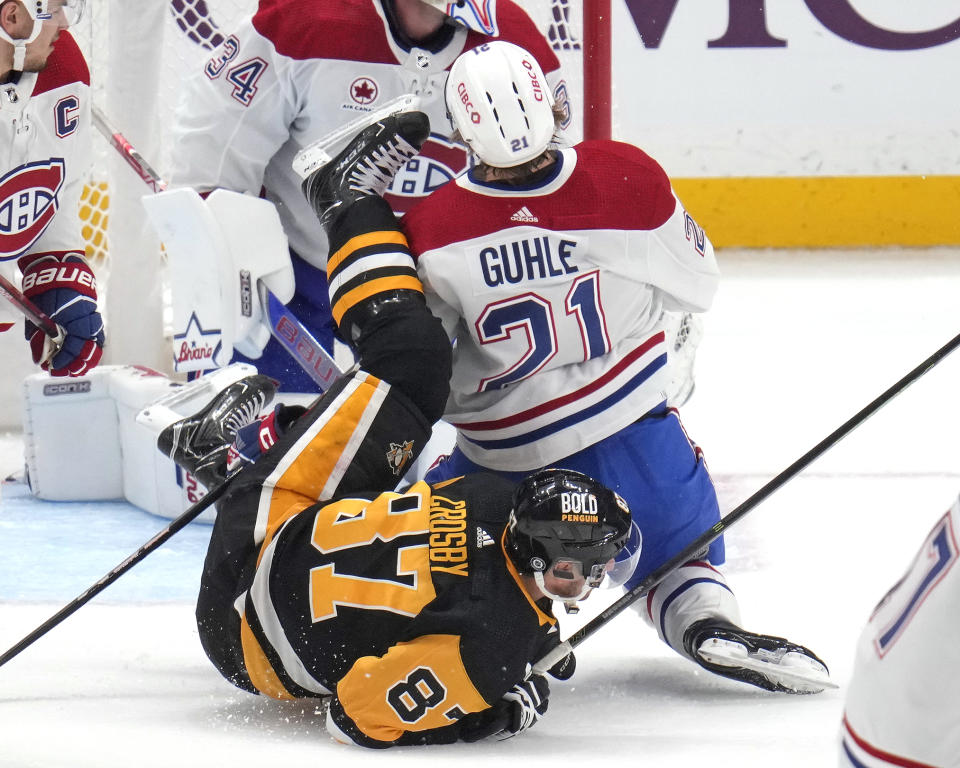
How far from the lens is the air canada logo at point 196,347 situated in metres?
3.02

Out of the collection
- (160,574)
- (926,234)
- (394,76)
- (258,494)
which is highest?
(394,76)

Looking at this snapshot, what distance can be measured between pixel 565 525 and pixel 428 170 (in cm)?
130

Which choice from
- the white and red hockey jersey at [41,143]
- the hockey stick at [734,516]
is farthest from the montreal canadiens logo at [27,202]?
the hockey stick at [734,516]

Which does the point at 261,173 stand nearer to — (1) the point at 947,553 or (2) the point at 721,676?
(2) the point at 721,676

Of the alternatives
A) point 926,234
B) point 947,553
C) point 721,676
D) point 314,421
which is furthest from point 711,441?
point 947,553

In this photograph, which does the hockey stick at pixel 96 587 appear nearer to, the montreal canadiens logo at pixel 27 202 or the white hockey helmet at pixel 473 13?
the white hockey helmet at pixel 473 13

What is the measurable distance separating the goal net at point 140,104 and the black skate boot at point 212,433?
1646 millimetres

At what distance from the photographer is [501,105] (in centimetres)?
212

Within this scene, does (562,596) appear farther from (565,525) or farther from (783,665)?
(783,665)

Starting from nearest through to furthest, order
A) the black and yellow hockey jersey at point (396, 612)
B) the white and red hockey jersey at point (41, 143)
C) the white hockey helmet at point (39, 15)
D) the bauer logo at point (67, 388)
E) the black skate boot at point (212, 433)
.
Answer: the black and yellow hockey jersey at point (396, 612) → the black skate boot at point (212, 433) → the white hockey helmet at point (39, 15) → the white and red hockey jersey at point (41, 143) → the bauer logo at point (67, 388)

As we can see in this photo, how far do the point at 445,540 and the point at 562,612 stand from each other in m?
0.89

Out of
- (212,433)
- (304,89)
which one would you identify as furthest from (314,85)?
(212,433)

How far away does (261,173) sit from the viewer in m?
3.09

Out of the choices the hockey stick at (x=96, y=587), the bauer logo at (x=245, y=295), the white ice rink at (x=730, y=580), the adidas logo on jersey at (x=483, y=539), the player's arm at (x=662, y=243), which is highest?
the player's arm at (x=662, y=243)
